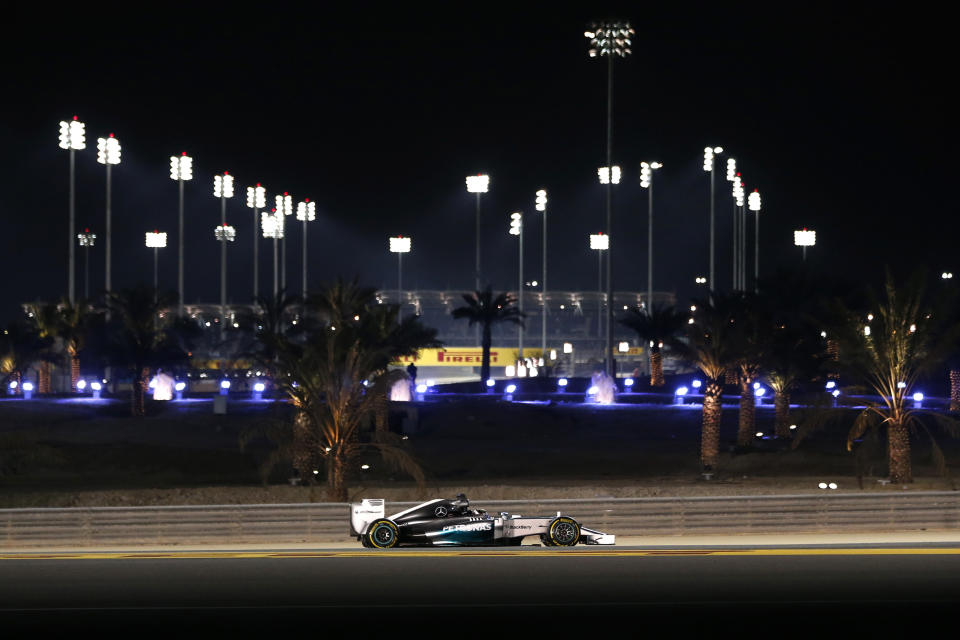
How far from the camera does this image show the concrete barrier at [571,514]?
19953 mm

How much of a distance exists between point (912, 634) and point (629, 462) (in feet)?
84.9

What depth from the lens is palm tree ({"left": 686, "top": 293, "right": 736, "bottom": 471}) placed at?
1501 inches

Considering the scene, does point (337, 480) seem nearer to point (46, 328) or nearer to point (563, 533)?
point (563, 533)

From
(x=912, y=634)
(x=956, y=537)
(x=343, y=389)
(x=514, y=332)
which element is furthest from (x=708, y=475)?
(x=514, y=332)

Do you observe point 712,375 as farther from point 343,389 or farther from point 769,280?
point 769,280

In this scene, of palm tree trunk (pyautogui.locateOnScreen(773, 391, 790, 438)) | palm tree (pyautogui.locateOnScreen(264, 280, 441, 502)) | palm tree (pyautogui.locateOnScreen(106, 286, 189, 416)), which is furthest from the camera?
palm tree (pyautogui.locateOnScreen(106, 286, 189, 416))

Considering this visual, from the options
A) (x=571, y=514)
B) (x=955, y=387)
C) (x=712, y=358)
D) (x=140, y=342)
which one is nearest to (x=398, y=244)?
(x=140, y=342)

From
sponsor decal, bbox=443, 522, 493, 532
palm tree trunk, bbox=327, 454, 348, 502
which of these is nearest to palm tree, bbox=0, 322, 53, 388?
palm tree trunk, bbox=327, 454, 348, 502

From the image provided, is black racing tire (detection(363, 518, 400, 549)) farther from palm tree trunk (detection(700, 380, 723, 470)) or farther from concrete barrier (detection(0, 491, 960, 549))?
palm tree trunk (detection(700, 380, 723, 470))

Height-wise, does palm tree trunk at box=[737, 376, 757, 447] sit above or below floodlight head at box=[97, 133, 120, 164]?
below

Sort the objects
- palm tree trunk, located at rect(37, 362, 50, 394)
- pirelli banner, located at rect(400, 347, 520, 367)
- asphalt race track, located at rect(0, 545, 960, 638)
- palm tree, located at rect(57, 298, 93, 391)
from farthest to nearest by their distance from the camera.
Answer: pirelli banner, located at rect(400, 347, 520, 367)
palm tree trunk, located at rect(37, 362, 50, 394)
palm tree, located at rect(57, 298, 93, 391)
asphalt race track, located at rect(0, 545, 960, 638)

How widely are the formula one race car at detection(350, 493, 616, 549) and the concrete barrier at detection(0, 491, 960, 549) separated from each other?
2.77ft

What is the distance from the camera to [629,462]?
38.3m

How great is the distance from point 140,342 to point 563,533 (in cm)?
4163
